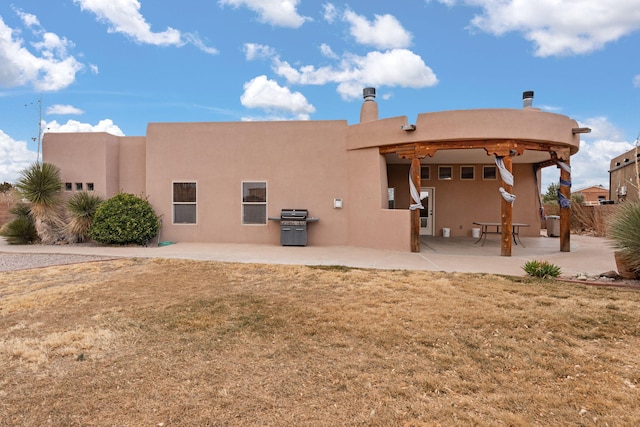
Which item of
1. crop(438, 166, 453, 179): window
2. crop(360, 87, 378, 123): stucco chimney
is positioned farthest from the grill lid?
crop(438, 166, 453, 179): window

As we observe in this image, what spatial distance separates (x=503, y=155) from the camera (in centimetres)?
880

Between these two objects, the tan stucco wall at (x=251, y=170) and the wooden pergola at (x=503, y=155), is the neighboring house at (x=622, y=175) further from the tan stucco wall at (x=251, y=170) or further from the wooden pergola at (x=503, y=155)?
the wooden pergola at (x=503, y=155)

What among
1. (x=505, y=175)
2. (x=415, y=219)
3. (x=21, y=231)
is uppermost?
(x=505, y=175)

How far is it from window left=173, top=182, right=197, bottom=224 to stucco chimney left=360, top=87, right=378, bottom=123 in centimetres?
585

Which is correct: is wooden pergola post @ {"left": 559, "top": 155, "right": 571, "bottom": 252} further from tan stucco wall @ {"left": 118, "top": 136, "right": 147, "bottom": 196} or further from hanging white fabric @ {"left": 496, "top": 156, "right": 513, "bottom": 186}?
tan stucco wall @ {"left": 118, "top": 136, "right": 147, "bottom": 196}

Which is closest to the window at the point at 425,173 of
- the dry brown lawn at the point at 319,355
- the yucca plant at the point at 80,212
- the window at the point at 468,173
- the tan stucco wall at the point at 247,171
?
the window at the point at 468,173

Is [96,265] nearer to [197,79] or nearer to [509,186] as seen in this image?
[197,79]

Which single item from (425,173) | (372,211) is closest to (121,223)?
(372,211)

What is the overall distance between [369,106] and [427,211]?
5.02 m

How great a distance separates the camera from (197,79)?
483 inches

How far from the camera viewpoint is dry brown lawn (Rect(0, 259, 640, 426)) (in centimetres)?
244

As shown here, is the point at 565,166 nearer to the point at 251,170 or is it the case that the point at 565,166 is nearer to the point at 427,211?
the point at 427,211

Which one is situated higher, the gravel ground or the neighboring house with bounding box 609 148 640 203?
the neighboring house with bounding box 609 148 640 203

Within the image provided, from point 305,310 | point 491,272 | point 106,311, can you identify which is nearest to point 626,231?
point 491,272
